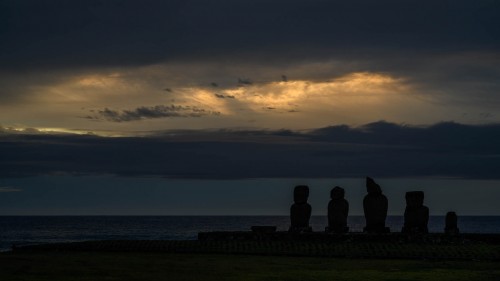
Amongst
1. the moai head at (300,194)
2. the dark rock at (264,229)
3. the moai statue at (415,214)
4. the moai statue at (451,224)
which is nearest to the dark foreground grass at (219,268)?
the dark rock at (264,229)

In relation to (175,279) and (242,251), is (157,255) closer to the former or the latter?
(242,251)

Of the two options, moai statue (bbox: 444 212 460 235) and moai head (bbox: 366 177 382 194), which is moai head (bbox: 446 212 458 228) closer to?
moai statue (bbox: 444 212 460 235)

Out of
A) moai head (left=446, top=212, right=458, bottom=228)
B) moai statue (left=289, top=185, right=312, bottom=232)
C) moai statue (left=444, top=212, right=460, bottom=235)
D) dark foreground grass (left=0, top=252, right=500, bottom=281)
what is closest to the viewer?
dark foreground grass (left=0, top=252, right=500, bottom=281)

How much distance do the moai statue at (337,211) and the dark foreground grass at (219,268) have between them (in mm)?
14469

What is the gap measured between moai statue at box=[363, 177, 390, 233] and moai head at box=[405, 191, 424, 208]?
5.59 ft

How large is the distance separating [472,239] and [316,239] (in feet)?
33.7

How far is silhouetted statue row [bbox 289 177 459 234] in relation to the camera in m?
57.5

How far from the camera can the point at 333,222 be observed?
191ft

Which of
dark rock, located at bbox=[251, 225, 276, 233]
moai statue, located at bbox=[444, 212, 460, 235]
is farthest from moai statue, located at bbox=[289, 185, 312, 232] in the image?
moai statue, located at bbox=[444, 212, 460, 235]

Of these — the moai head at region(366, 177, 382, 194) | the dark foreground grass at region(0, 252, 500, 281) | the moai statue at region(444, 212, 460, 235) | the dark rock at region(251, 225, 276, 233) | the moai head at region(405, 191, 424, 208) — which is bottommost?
the dark foreground grass at region(0, 252, 500, 281)

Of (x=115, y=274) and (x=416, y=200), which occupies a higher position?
(x=416, y=200)

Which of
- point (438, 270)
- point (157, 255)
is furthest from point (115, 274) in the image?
point (438, 270)

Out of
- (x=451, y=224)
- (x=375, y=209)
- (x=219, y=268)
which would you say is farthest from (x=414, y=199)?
(x=219, y=268)

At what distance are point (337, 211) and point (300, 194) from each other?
3.40 m
